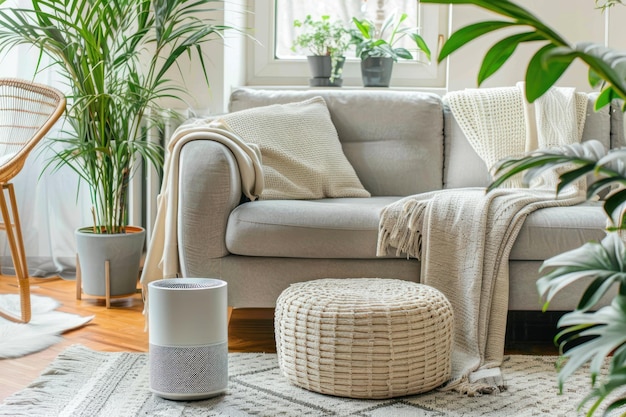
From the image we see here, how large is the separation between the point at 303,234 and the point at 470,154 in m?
0.98

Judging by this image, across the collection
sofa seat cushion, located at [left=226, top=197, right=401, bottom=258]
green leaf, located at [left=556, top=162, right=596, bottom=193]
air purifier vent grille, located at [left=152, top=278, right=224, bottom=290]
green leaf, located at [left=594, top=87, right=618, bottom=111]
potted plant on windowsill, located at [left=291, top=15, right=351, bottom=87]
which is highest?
potted plant on windowsill, located at [left=291, top=15, right=351, bottom=87]

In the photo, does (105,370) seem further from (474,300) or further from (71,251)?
(71,251)

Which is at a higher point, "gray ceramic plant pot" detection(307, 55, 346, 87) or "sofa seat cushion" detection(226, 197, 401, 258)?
"gray ceramic plant pot" detection(307, 55, 346, 87)

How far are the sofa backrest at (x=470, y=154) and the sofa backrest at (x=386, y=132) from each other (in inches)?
1.5

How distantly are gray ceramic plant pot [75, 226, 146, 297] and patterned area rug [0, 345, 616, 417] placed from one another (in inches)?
33.0

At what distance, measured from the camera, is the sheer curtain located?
3.61m

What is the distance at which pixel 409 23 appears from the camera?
392 cm

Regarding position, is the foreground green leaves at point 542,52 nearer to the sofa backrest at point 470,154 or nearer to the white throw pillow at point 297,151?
the white throw pillow at point 297,151

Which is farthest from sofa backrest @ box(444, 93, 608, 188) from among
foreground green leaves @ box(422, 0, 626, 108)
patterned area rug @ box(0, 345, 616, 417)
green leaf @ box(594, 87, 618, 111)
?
foreground green leaves @ box(422, 0, 626, 108)

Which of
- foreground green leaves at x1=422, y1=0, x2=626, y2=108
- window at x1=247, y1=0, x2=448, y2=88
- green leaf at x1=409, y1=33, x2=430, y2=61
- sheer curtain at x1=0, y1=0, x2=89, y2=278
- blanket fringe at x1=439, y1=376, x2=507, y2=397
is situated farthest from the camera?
window at x1=247, y1=0, x2=448, y2=88

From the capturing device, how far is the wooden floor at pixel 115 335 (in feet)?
7.27

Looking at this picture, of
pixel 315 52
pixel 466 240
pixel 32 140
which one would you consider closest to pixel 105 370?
pixel 32 140

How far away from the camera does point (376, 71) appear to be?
3.69m

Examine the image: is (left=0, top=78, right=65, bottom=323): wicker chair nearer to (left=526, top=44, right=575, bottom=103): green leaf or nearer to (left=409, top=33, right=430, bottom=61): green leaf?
(left=409, top=33, right=430, bottom=61): green leaf
